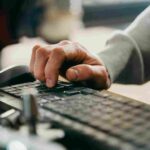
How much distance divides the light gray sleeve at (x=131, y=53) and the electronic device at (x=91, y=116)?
350 mm

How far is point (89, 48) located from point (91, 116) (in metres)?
1.67

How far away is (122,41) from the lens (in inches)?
41.1

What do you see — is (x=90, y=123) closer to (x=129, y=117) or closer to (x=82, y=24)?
(x=129, y=117)

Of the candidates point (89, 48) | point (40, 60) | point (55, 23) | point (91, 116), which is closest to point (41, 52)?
point (40, 60)

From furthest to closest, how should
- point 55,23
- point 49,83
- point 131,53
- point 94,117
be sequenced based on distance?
point 55,23, point 131,53, point 49,83, point 94,117

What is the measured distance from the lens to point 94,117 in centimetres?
49

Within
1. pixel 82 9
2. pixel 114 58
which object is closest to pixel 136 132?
pixel 114 58

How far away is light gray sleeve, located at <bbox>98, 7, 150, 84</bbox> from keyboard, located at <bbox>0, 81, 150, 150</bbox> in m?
0.36

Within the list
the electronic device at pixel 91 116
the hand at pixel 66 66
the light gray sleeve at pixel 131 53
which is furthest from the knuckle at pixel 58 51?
the light gray sleeve at pixel 131 53

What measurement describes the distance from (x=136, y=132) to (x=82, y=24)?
120 inches

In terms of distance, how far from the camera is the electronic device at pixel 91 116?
0.43 m

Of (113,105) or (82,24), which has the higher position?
(113,105)

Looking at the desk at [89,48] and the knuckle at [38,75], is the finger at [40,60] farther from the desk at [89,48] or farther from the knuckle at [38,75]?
the desk at [89,48]

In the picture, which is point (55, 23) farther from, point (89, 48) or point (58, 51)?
point (58, 51)
